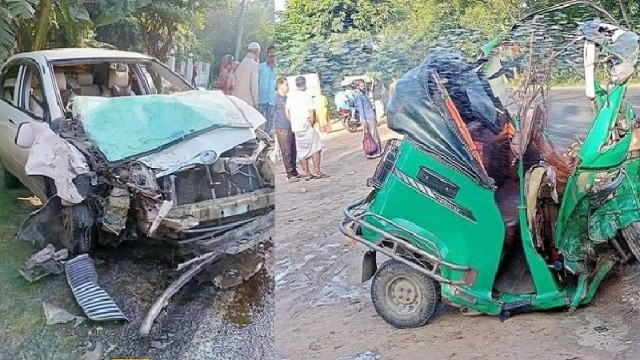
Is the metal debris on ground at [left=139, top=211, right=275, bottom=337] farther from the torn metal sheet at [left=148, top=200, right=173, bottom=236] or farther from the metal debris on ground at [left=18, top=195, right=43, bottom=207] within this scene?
the metal debris on ground at [left=18, top=195, right=43, bottom=207]

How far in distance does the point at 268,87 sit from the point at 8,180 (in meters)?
0.89

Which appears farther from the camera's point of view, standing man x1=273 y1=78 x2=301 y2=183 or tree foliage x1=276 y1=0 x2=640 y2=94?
standing man x1=273 y1=78 x2=301 y2=183

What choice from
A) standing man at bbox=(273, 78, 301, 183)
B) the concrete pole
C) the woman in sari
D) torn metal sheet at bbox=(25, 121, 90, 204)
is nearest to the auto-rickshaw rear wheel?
standing man at bbox=(273, 78, 301, 183)

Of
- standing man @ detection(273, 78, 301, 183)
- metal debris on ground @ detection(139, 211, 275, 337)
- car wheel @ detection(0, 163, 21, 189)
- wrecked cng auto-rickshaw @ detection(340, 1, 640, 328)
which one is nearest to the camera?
wrecked cng auto-rickshaw @ detection(340, 1, 640, 328)

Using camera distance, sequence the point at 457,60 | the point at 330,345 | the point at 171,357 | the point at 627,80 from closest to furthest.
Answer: the point at 627,80 → the point at 457,60 → the point at 330,345 → the point at 171,357

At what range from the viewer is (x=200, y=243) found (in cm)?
222

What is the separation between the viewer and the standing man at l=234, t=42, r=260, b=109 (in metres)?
2.14

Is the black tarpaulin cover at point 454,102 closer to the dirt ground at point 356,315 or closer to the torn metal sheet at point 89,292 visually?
the dirt ground at point 356,315

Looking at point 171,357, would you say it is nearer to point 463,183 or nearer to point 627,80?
point 463,183

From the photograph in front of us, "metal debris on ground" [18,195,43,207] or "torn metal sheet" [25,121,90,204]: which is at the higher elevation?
"torn metal sheet" [25,121,90,204]

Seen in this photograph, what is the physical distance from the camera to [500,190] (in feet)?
6.36

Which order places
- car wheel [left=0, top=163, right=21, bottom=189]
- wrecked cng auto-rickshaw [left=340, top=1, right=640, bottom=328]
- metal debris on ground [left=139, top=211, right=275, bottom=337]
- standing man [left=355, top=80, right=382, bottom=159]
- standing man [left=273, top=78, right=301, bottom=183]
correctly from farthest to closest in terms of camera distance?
car wheel [left=0, top=163, right=21, bottom=189]
metal debris on ground [left=139, top=211, right=275, bottom=337]
standing man [left=273, top=78, right=301, bottom=183]
standing man [left=355, top=80, right=382, bottom=159]
wrecked cng auto-rickshaw [left=340, top=1, right=640, bottom=328]

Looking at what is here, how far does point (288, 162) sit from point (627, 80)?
2.99 ft

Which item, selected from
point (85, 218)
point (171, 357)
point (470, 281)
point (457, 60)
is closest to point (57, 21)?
point (85, 218)
